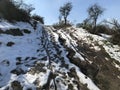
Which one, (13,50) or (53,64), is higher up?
(13,50)

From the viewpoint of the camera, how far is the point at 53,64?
43.5 feet

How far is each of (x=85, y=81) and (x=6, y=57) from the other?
4.31m

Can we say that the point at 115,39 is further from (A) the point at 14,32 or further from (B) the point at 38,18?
(B) the point at 38,18

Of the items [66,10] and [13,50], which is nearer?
[13,50]

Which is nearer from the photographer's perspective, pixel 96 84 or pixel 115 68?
pixel 96 84

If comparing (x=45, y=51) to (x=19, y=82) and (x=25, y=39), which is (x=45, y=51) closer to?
(x=25, y=39)

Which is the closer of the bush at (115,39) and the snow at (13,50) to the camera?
the snow at (13,50)

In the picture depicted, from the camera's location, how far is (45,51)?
51.3 feet

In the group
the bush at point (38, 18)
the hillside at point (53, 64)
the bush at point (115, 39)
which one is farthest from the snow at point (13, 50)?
the bush at point (38, 18)

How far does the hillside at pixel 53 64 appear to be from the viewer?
11.1m

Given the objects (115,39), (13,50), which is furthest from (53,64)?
(115,39)

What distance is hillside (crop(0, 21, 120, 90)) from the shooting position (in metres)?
11.1

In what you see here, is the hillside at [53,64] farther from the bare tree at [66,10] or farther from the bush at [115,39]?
the bare tree at [66,10]

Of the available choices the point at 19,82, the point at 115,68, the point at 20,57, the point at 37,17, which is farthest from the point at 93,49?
the point at 37,17
